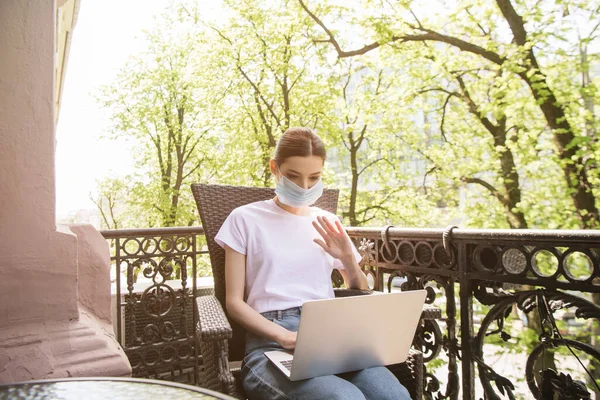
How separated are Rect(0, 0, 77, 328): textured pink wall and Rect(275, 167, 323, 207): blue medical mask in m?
1.00

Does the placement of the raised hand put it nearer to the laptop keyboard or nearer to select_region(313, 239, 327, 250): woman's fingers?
select_region(313, 239, 327, 250): woman's fingers

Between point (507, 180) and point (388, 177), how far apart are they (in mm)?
7704

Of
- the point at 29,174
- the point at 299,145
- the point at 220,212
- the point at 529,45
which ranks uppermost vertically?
the point at 529,45

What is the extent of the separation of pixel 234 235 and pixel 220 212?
0.49m

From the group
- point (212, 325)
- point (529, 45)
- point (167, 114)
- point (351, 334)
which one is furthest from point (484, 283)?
point (167, 114)

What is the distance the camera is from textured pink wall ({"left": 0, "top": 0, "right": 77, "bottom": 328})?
1.75 metres

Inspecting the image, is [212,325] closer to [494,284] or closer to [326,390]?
[326,390]

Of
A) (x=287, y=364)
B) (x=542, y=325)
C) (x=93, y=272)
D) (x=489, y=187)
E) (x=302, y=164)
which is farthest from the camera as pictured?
(x=489, y=187)

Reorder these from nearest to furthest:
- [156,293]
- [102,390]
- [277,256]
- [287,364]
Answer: [102,390] → [287,364] → [277,256] → [156,293]

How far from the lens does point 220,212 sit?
8.20ft

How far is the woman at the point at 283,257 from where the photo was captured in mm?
1802

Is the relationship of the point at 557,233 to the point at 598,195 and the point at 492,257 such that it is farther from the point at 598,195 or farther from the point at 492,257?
the point at 598,195

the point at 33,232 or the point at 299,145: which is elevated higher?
the point at 299,145

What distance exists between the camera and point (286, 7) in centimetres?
1412
